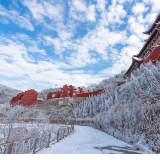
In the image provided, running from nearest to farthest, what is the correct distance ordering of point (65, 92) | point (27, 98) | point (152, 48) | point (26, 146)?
point (26, 146), point (152, 48), point (27, 98), point (65, 92)

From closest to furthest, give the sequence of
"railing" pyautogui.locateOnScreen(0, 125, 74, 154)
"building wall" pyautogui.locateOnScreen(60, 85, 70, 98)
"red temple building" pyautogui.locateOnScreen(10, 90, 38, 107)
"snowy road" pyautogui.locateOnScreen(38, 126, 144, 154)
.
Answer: "railing" pyautogui.locateOnScreen(0, 125, 74, 154) → "snowy road" pyautogui.locateOnScreen(38, 126, 144, 154) → "red temple building" pyautogui.locateOnScreen(10, 90, 38, 107) → "building wall" pyautogui.locateOnScreen(60, 85, 70, 98)

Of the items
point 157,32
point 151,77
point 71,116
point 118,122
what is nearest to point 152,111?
point 118,122

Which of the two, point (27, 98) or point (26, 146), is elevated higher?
point (27, 98)

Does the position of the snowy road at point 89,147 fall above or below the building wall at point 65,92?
below

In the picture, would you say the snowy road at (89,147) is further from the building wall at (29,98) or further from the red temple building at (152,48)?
the building wall at (29,98)

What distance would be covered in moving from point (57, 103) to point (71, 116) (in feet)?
32.7

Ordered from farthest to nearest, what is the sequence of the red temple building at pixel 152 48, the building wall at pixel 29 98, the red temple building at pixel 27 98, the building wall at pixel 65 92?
1. the building wall at pixel 65 92
2. the building wall at pixel 29 98
3. the red temple building at pixel 27 98
4. the red temple building at pixel 152 48

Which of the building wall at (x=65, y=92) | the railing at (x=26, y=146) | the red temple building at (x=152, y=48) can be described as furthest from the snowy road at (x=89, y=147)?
the building wall at (x=65, y=92)

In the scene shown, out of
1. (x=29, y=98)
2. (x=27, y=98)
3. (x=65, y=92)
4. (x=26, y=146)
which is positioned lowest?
(x=26, y=146)

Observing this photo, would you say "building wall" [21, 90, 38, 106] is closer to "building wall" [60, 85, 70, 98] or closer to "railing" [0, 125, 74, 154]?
"building wall" [60, 85, 70, 98]

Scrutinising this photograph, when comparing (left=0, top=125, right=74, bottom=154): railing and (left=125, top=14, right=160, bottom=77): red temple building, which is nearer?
(left=0, top=125, right=74, bottom=154): railing

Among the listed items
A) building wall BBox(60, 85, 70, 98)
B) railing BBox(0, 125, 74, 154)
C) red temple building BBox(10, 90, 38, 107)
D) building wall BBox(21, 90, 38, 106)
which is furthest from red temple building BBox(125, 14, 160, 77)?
red temple building BBox(10, 90, 38, 107)

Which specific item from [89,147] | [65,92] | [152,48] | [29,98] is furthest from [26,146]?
[29,98]

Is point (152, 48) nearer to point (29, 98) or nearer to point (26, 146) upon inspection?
point (26, 146)
